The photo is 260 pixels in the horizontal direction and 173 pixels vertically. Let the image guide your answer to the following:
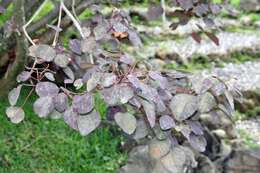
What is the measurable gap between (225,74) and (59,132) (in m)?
1.57

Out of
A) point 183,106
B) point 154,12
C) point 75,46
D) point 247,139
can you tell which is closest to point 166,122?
point 183,106

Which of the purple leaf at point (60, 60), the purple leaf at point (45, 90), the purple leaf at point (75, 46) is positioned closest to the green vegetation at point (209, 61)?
the purple leaf at point (75, 46)

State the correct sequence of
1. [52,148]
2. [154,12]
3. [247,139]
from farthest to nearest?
[247,139], [52,148], [154,12]

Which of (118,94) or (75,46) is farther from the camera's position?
(75,46)

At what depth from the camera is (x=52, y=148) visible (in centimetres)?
234

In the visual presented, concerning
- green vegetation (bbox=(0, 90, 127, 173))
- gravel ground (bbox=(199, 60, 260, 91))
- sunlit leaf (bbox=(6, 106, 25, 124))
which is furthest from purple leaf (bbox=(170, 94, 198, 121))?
gravel ground (bbox=(199, 60, 260, 91))

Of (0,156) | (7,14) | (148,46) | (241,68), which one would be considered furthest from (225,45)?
(0,156)

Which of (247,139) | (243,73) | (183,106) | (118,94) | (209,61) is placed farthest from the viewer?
(209,61)

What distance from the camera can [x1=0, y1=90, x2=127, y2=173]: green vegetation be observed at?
225cm

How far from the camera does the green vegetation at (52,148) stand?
7.37ft

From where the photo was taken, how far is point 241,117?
10.5 ft

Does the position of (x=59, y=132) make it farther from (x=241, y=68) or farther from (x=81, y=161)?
(x=241, y=68)

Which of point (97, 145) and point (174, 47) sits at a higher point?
point (97, 145)

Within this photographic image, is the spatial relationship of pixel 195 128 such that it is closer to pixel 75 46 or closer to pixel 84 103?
pixel 84 103
